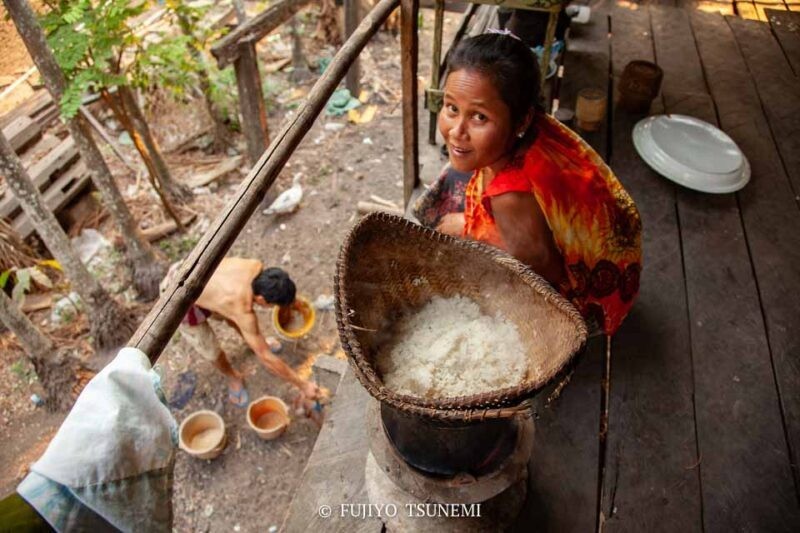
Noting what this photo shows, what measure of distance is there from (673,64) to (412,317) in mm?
3497

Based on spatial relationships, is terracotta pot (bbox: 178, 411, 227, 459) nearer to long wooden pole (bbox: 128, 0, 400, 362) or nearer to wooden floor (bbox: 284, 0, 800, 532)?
wooden floor (bbox: 284, 0, 800, 532)

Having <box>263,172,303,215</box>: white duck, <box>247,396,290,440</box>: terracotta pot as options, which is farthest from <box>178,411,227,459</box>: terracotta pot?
<box>263,172,303,215</box>: white duck

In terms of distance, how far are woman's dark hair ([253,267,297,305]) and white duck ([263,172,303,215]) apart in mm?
1940

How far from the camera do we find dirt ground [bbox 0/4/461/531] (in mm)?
3359

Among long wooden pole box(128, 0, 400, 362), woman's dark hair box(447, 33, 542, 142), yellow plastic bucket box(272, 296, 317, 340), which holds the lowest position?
yellow plastic bucket box(272, 296, 317, 340)

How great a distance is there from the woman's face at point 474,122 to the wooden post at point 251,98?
348 centimetres

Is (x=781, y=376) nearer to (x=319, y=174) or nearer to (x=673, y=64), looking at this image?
(x=673, y=64)

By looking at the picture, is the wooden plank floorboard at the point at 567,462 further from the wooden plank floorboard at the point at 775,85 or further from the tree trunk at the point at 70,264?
the tree trunk at the point at 70,264

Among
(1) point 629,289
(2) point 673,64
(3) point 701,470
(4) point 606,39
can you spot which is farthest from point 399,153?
(3) point 701,470

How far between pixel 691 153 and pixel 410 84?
169 centimetres

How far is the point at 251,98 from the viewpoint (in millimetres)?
4777

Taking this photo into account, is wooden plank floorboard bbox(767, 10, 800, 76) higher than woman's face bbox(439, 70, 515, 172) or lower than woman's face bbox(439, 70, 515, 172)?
lower

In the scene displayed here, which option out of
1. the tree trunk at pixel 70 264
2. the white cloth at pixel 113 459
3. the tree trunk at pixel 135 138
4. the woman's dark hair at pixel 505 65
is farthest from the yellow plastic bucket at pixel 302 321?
the white cloth at pixel 113 459

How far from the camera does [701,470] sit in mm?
1714
